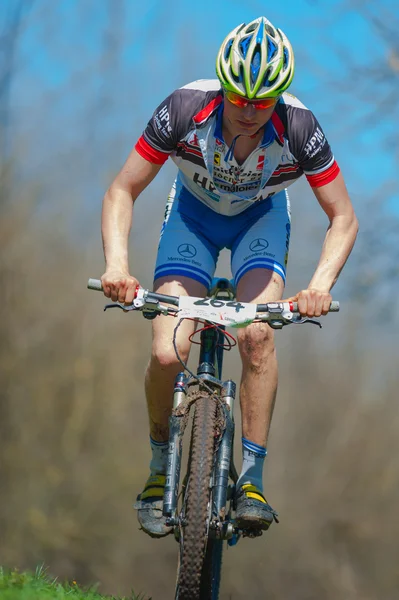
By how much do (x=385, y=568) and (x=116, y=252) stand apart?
1196 centimetres

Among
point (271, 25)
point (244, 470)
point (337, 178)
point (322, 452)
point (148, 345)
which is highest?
point (148, 345)

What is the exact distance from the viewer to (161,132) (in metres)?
5.12

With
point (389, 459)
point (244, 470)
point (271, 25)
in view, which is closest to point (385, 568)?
point (389, 459)

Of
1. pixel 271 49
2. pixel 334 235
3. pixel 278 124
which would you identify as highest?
pixel 271 49

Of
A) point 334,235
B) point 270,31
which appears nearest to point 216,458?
point 334,235

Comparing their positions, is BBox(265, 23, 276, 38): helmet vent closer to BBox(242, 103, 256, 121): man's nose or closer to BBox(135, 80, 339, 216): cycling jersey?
BBox(135, 80, 339, 216): cycling jersey

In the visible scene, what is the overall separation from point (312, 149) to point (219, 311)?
1297 millimetres

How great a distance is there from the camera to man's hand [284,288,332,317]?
4441 millimetres

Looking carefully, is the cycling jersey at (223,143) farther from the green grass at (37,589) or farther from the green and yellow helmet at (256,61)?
the green grass at (37,589)

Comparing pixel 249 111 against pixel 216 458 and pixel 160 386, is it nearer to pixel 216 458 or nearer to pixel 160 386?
pixel 160 386

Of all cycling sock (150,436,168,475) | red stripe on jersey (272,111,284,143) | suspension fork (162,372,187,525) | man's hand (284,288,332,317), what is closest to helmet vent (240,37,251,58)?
red stripe on jersey (272,111,284,143)

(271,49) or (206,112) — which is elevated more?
(271,49)

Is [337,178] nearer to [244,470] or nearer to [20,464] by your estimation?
[244,470]

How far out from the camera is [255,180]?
17.8 feet
